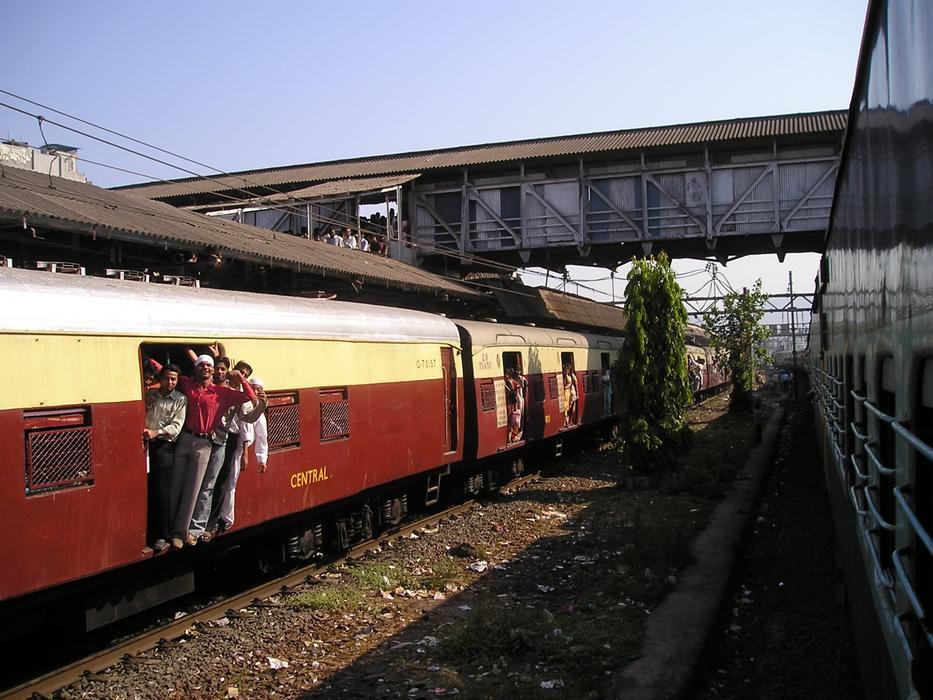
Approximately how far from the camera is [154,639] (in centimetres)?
707

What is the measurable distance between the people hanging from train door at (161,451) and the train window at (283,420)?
1.24 metres

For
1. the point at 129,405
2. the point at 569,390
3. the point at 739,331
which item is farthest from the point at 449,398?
the point at 739,331

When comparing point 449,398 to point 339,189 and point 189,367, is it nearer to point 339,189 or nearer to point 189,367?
point 189,367

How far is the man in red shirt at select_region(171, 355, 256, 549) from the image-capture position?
7.02 meters

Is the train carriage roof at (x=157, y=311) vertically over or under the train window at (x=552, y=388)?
over

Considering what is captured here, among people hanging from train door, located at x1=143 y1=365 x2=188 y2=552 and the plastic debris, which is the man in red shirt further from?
the plastic debris

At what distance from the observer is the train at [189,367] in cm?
573

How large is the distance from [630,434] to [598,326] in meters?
16.1

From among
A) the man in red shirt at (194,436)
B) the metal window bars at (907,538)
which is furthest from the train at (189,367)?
the metal window bars at (907,538)

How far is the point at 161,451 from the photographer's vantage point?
6.94 meters

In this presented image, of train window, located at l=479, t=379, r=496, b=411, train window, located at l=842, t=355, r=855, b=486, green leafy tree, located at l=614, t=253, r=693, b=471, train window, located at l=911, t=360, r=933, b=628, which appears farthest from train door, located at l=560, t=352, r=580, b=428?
train window, located at l=911, t=360, r=933, b=628

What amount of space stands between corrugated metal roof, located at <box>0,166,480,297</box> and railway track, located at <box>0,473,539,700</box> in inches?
176

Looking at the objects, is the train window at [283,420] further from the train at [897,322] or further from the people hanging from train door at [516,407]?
the people hanging from train door at [516,407]

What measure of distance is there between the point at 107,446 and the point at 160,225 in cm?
698
